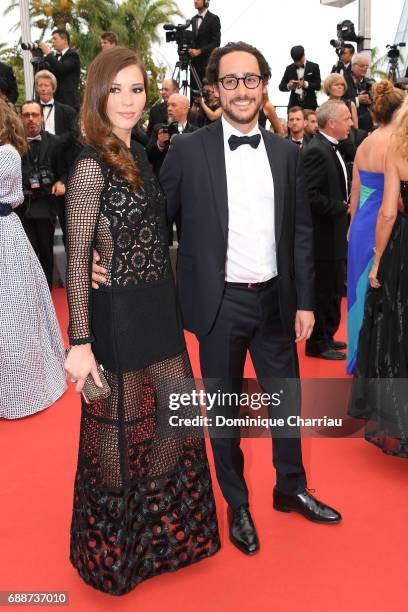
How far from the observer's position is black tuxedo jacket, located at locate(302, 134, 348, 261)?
4480mm

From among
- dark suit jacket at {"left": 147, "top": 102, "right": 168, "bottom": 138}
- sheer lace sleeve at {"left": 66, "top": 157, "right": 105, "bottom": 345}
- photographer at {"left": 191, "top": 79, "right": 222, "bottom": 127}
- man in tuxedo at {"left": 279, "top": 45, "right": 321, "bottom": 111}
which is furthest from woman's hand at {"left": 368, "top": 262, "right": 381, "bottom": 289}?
man in tuxedo at {"left": 279, "top": 45, "right": 321, "bottom": 111}

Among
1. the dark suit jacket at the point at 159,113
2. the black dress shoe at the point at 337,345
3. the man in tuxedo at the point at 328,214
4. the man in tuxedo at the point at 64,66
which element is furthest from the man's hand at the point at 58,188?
the black dress shoe at the point at 337,345

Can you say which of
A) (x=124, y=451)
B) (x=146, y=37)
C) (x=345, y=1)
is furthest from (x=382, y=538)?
(x=146, y=37)

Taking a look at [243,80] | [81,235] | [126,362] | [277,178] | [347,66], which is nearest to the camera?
[81,235]

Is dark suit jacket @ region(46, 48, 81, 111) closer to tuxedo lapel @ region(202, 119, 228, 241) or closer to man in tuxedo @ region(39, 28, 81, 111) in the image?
man in tuxedo @ region(39, 28, 81, 111)

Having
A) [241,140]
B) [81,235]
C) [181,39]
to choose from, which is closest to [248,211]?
[241,140]

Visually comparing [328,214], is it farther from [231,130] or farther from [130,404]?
[130,404]

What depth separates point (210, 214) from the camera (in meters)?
2.28

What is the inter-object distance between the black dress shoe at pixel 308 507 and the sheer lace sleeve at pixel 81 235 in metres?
1.14

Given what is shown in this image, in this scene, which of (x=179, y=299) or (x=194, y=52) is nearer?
(x=179, y=299)

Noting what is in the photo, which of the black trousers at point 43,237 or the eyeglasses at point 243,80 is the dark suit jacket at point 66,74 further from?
the eyeglasses at point 243,80

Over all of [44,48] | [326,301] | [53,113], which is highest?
[44,48]

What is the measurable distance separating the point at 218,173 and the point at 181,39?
17.8 ft

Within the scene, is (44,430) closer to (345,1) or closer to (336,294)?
(336,294)
